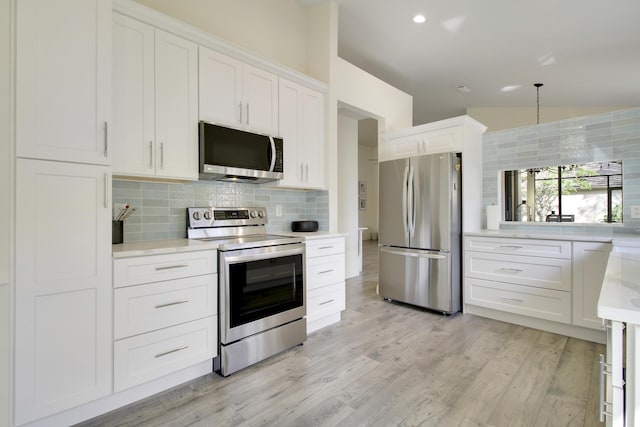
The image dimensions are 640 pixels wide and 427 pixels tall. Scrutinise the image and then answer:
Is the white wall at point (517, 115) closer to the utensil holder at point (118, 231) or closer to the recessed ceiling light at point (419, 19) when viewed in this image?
the recessed ceiling light at point (419, 19)

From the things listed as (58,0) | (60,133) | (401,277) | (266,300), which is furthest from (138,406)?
(401,277)

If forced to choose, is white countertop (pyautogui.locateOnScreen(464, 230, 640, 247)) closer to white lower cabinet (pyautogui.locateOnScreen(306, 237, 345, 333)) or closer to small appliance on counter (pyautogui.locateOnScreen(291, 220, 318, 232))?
white lower cabinet (pyautogui.locateOnScreen(306, 237, 345, 333))

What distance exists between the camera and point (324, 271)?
2.96m

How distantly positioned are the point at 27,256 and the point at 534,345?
3520 mm

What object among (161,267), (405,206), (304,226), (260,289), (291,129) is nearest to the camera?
(161,267)

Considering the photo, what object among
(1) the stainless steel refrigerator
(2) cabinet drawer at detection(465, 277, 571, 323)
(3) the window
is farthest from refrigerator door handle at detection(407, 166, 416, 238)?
(3) the window

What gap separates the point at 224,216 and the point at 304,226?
851 mm

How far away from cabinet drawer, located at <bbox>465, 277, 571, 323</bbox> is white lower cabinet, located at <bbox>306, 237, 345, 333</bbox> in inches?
57.3

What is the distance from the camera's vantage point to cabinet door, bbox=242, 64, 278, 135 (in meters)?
2.67

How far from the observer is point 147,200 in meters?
2.35

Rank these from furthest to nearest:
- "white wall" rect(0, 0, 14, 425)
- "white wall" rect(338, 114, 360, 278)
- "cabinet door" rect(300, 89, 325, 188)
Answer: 1. "white wall" rect(338, 114, 360, 278)
2. "cabinet door" rect(300, 89, 325, 188)
3. "white wall" rect(0, 0, 14, 425)

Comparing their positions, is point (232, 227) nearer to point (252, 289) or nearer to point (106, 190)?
point (252, 289)

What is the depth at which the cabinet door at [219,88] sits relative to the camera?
2.38 meters

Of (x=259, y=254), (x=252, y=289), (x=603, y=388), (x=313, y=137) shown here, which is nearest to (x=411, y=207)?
(x=313, y=137)
